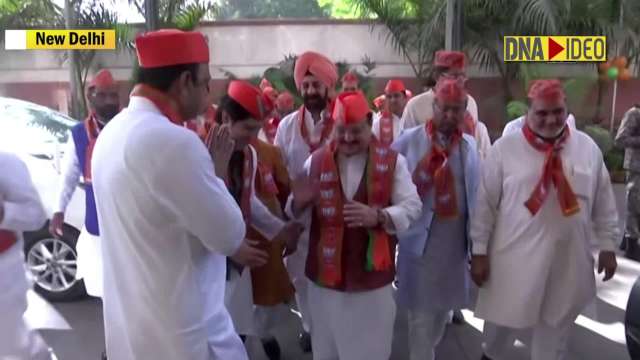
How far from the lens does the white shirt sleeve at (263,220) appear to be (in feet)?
10.3

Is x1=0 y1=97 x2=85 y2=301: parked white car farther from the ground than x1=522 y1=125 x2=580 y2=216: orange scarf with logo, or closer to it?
closer to it

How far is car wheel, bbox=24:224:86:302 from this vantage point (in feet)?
16.8

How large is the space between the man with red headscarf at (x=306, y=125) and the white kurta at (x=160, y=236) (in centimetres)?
203

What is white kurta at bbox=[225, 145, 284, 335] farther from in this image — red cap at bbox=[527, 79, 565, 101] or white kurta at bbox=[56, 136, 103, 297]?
red cap at bbox=[527, 79, 565, 101]

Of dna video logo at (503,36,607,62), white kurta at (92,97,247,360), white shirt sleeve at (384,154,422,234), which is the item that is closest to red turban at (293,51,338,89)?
white shirt sleeve at (384,154,422,234)

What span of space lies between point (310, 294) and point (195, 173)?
1.75m

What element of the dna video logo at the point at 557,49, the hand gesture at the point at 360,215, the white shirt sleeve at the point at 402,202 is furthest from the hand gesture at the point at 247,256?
the dna video logo at the point at 557,49

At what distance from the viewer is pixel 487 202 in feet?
10.6

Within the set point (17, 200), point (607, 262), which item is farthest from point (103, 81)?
point (607, 262)

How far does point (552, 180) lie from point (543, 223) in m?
0.23

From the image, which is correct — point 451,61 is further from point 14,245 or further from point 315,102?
point 14,245

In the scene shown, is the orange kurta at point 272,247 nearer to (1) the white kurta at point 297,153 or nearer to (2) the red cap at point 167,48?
(1) the white kurta at point 297,153

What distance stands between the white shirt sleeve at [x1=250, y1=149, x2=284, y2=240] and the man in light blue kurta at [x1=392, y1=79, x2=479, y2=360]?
2.48ft

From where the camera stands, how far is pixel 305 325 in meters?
4.10
